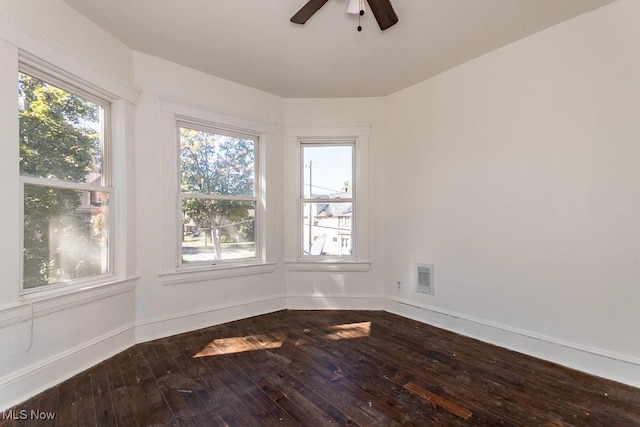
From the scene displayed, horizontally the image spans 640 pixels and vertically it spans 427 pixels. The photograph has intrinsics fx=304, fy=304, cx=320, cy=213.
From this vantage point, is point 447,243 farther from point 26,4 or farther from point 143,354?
point 26,4

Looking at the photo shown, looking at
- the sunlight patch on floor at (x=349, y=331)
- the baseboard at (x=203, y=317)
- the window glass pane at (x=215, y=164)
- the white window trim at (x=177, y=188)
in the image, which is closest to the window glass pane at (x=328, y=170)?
the window glass pane at (x=215, y=164)

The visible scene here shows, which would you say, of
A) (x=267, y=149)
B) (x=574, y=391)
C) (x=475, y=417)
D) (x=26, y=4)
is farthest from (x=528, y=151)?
(x=26, y=4)

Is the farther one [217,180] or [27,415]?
[217,180]

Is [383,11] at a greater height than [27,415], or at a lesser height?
greater

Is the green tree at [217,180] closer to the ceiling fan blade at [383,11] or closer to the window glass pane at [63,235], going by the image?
the window glass pane at [63,235]

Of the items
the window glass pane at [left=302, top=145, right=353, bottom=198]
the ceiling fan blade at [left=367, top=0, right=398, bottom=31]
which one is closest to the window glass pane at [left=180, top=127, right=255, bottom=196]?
the window glass pane at [left=302, top=145, right=353, bottom=198]

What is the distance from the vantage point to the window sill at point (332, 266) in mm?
3828

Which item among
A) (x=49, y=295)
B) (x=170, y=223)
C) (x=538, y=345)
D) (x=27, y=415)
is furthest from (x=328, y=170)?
(x=27, y=415)

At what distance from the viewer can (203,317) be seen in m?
3.21

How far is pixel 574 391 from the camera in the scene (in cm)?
202

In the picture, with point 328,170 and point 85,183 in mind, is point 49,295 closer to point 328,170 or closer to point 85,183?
point 85,183

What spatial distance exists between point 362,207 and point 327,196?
0.47 metres

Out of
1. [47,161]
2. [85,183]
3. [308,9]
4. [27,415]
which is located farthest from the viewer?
[85,183]

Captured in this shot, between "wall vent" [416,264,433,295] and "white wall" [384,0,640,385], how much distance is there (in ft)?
0.22
